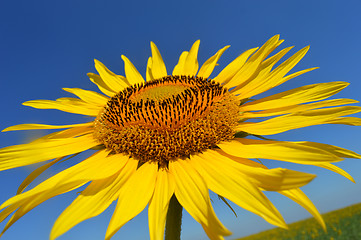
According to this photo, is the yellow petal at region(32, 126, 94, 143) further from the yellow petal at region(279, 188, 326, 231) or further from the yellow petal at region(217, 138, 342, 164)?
the yellow petal at region(279, 188, 326, 231)

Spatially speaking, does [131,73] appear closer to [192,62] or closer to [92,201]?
[192,62]

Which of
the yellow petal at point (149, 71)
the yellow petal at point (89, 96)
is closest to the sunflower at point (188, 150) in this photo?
the yellow petal at point (89, 96)

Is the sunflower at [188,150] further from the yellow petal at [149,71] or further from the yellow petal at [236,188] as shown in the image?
Result: the yellow petal at [149,71]

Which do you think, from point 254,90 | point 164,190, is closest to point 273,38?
point 254,90

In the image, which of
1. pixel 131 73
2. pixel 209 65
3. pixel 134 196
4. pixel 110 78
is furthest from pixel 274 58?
pixel 110 78

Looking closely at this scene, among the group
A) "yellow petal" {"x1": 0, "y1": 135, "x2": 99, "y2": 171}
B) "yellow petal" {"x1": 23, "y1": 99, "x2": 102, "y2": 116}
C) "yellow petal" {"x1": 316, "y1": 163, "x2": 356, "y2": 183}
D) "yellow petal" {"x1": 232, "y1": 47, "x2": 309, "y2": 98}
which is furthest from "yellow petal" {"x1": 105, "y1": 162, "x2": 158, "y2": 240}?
"yellow petal" {"x1": 23, "y1": 99, "x2": 102, "y2": 116}
